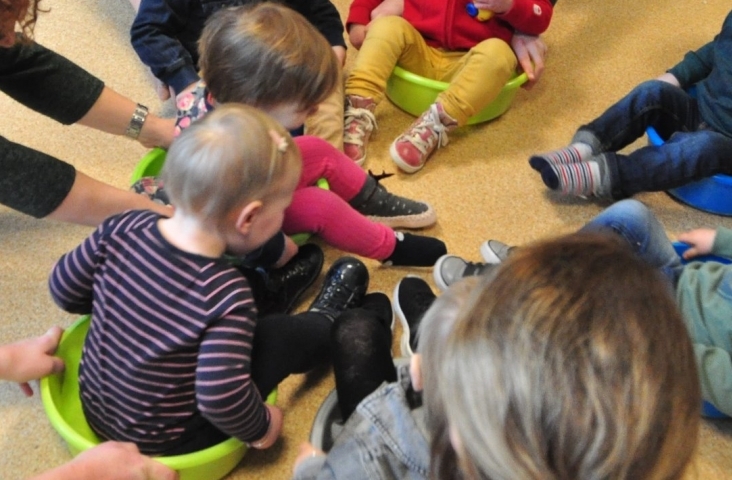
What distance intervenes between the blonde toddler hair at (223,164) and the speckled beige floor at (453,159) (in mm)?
402

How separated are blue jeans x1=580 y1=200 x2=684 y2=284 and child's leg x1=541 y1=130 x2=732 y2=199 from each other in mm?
177

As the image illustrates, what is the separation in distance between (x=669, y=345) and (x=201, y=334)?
520mm

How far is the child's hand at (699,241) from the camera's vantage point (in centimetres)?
116

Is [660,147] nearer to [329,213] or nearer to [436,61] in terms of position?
[436,61]

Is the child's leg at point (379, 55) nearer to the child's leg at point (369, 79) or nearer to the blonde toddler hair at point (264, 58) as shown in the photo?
the child's leg at point (369, 79)

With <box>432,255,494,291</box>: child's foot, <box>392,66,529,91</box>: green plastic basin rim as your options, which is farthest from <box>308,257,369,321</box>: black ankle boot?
<box>392,66,529,91</box>: green plastic basin rim

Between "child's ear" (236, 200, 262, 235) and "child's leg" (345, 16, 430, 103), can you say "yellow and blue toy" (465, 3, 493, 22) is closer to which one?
"child's leg" (345, 16, 430, 103)

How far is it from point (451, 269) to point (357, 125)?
44 centimetres

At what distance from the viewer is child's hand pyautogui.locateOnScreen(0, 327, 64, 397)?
2.94ft

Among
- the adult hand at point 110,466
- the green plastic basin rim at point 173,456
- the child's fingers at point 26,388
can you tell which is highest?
the adult hand at point 110,466

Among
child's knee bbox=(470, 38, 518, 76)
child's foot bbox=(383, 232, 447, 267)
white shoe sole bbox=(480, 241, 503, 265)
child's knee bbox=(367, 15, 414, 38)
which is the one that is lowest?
child's foot bbox=(383, 232, 447, 267)

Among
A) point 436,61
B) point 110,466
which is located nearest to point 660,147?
point 436,61

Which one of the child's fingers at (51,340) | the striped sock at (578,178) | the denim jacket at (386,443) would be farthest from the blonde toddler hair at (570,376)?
the striped sock at (578,178)

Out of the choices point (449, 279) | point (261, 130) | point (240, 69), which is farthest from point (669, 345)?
point (240, 69)
